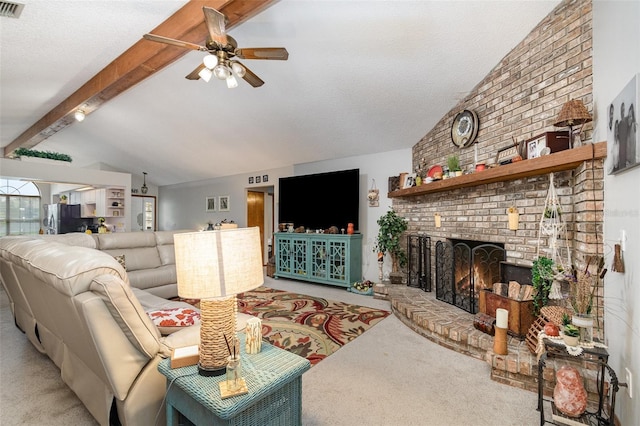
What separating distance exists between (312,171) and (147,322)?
4704 millimetres

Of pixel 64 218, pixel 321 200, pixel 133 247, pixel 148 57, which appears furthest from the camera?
pixel 64 218

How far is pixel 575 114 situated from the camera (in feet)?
6.55

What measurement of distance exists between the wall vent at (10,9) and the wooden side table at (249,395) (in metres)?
3.09

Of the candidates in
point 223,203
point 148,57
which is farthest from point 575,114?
point 223,203

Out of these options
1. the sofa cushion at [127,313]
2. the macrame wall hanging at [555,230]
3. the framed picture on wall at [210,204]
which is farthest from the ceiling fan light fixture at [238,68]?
the framed picture on wall at [210,204]

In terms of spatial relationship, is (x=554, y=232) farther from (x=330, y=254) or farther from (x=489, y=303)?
(x=330, y=254)

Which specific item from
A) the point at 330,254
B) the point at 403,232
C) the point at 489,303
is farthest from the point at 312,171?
the point at 489,303

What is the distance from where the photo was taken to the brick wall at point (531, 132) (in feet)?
6.87

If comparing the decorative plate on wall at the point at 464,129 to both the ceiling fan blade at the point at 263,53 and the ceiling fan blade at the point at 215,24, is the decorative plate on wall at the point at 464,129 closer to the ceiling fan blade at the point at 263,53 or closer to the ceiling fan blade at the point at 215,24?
the ceiling fan blade at the point at 263,53

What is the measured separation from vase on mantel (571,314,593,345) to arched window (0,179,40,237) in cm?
1060

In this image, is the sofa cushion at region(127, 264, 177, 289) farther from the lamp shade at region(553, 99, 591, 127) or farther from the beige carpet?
the lamp shade at region(553, 99, 591, 127)

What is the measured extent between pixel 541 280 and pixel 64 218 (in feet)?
29.5

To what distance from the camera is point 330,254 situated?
5.08 metres

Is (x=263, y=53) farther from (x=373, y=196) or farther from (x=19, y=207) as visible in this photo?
(x=19, y=207)
